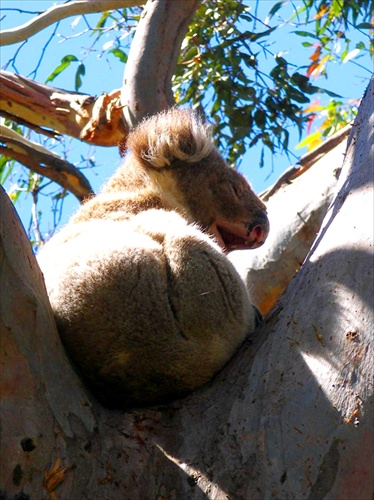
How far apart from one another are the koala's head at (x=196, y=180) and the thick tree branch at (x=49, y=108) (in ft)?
4.29

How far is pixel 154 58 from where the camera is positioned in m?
4.79

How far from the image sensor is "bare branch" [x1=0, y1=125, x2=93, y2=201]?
536 cm

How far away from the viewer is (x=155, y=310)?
2.58 m

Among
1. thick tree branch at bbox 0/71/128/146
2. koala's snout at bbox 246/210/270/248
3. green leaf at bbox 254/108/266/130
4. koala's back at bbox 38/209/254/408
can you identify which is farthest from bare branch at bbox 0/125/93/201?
koala's back at bbox 38/209/254/408

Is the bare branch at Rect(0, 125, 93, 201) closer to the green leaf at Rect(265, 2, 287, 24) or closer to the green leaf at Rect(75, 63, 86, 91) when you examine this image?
the green leaf at Rect(75, 63, 86, 91)

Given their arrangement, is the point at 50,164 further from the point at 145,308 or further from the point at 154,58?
the point at 145,308

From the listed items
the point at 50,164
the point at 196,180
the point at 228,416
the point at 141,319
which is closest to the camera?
the point at 228,416

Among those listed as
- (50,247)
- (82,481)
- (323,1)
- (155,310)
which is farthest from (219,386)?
(323,1)

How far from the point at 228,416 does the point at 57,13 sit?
184 inches

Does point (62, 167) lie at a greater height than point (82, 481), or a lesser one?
greater

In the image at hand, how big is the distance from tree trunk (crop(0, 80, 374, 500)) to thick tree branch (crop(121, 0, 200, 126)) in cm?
257

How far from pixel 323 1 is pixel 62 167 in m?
2.59

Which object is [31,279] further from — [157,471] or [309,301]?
[309,301]

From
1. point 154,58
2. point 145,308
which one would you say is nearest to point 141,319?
point 145,308
